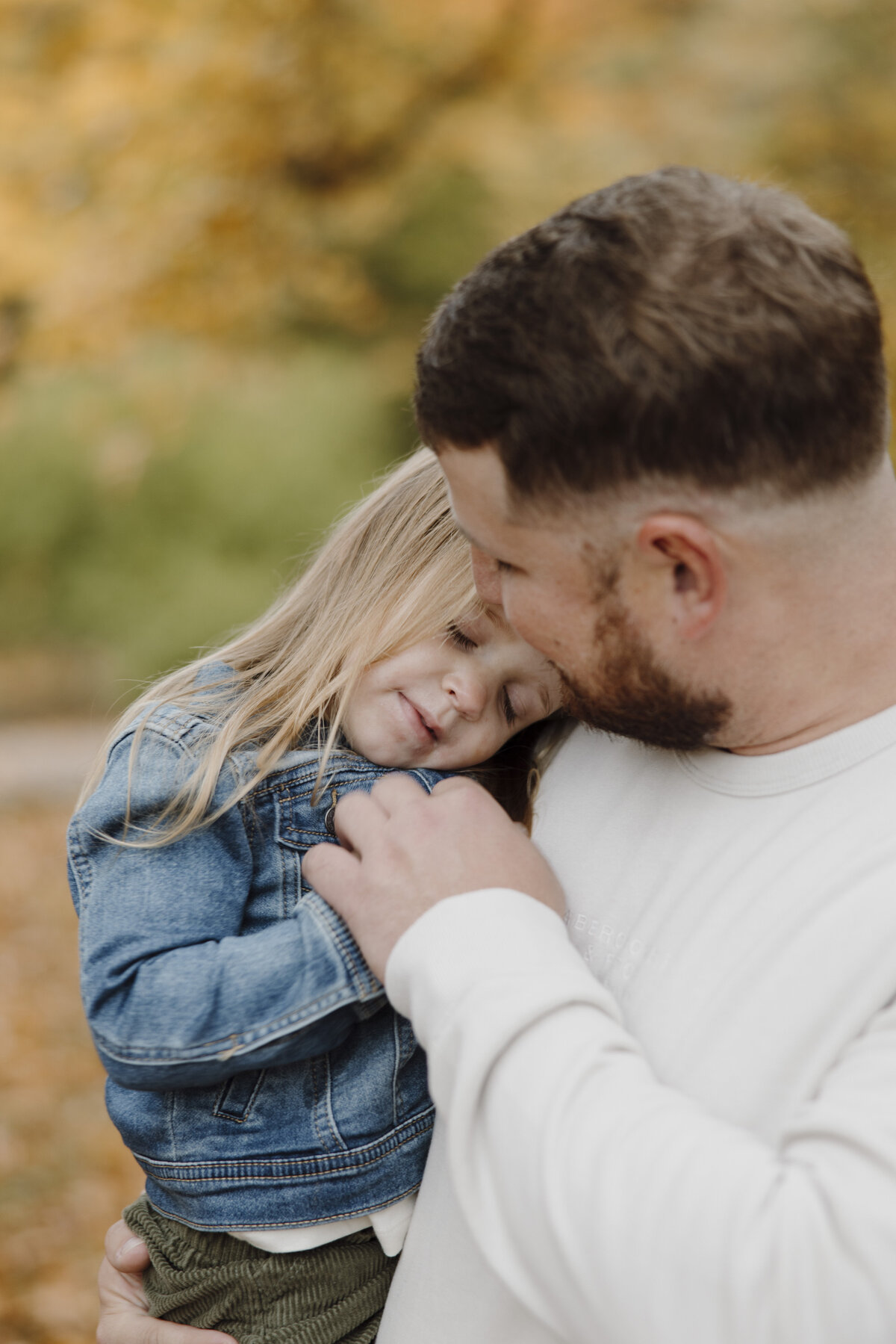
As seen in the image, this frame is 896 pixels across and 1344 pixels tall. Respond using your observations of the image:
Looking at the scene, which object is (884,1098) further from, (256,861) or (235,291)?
(235,291)

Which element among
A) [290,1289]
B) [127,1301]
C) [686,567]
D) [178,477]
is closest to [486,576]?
[686,567]

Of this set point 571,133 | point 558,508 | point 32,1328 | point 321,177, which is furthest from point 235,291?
point 558,508

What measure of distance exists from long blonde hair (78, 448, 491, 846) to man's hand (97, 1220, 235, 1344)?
762 millimetres

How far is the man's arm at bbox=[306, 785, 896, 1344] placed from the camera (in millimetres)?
950

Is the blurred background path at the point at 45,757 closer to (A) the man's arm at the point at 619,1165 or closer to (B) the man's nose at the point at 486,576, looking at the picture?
(B) the man's nose at the point at 486,576

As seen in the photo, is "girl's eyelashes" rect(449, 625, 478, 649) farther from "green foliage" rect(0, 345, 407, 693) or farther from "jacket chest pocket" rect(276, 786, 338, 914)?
"green foliage" rect(0, 345, 407, 693)

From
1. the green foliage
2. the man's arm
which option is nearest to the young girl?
the man's arm

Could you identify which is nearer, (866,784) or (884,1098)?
(884,1098)

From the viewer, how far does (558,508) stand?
1303mm

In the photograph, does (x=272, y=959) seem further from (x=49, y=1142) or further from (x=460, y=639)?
(x=49, y=1142)

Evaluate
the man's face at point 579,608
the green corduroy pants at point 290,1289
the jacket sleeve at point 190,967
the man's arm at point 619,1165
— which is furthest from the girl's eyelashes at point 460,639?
the green corduroy pants at point 290,1289

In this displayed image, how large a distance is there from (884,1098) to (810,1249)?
5.7 inches

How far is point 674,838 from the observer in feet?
4.69

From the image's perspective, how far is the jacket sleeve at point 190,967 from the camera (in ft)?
4.84
